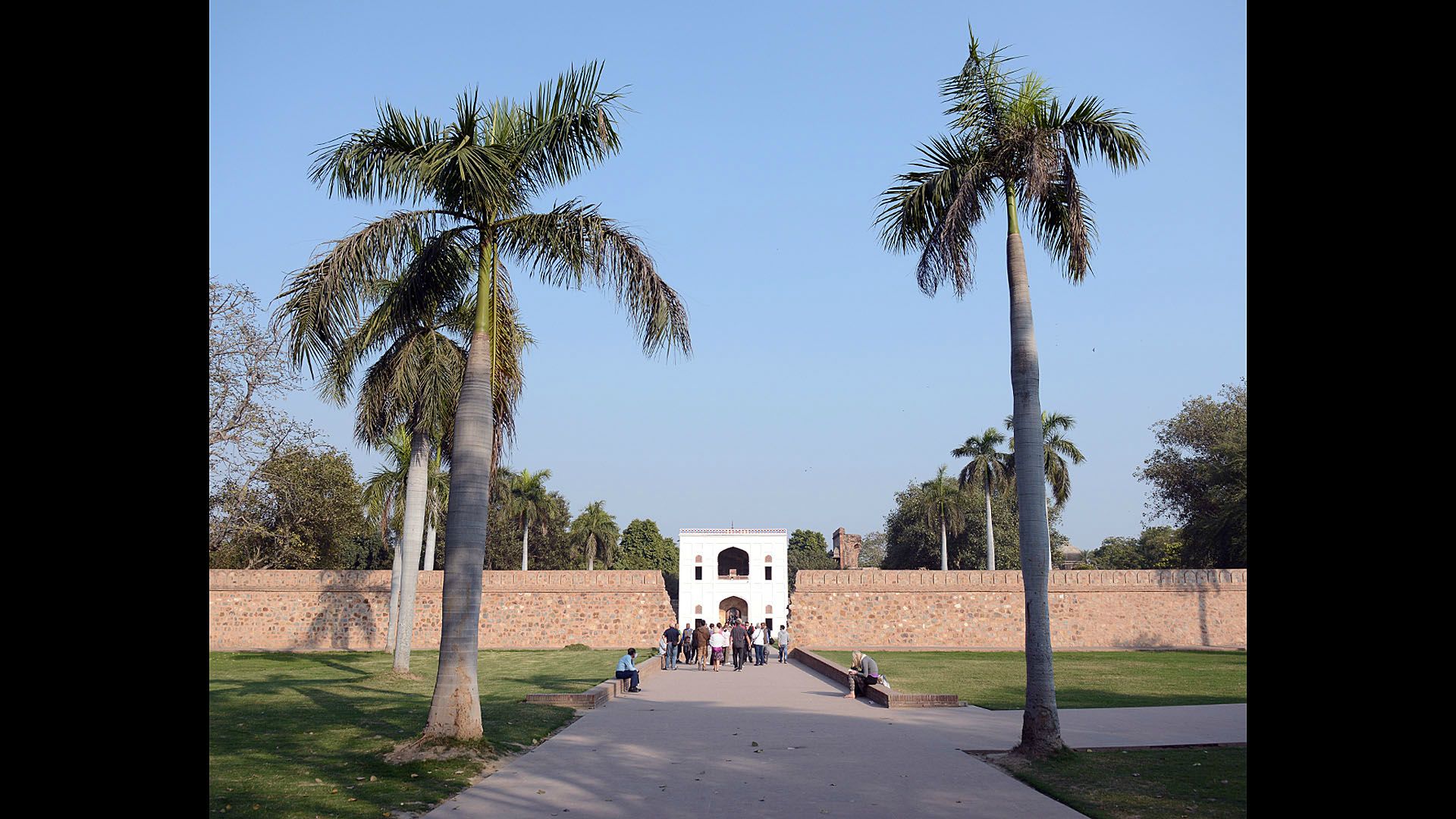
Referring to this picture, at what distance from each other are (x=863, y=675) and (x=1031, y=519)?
23.7ft

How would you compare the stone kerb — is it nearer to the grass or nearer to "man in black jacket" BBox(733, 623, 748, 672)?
the grass

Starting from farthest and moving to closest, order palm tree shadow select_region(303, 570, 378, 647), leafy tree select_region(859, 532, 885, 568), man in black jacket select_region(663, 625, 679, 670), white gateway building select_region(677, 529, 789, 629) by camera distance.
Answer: leafy tree select_region(859, 532, 885, 568), white gateway building select_region(677, 529, 789, 629), palm tree shadow select_region(303, 570, 378, 647), man in black jacket select_region(663, 625, 679, 670)

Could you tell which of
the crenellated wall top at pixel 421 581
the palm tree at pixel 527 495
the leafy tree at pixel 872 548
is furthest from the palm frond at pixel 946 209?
the leafy tree at pixel 872 548

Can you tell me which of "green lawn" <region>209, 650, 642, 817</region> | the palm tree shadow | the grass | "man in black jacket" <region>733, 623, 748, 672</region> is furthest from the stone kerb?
the palm tree shadow

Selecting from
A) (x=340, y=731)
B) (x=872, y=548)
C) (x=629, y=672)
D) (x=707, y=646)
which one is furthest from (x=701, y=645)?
(x=872, y=548)

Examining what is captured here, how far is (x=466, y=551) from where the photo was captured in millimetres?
10938

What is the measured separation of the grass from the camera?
7.98 meters

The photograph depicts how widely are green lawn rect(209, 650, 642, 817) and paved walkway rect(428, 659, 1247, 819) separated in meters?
0.57

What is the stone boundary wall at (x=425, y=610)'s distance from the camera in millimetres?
35219

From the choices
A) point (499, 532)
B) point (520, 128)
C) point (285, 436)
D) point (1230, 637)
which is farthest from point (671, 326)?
point (499, 532)

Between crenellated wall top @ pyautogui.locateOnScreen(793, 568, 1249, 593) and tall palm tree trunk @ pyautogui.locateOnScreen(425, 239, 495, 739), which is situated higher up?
tall palm tree trunk @ pyautogui.locateOnScreen(425, 239, 495, 739)
